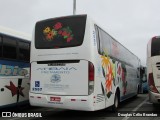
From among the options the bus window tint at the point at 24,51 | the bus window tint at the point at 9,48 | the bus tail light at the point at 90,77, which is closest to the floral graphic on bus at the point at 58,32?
the bus tail light at the point at 90,77

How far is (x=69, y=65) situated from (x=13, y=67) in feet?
9.67

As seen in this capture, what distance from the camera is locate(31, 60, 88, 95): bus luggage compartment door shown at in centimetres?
983

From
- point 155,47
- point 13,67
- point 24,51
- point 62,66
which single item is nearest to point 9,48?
point 13,67

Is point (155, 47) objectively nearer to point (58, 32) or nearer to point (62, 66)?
point (58, 32)

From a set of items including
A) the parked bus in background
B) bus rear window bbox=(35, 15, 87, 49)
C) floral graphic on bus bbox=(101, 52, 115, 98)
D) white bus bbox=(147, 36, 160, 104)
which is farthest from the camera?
white bus bbox=(147, 36, 160, 104)

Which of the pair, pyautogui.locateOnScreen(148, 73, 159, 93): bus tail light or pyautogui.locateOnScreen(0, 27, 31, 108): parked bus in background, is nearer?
pyautogui.locateOnScreen(0, 27, 31, 108): parked bus in background

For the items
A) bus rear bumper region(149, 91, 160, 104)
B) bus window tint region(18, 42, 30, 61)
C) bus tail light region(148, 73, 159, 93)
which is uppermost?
bus window tint region(18, 42, 30, 61)

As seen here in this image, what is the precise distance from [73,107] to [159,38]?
568 cm

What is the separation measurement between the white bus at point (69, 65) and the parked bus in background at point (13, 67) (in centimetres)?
124

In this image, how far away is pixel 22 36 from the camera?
1308cm

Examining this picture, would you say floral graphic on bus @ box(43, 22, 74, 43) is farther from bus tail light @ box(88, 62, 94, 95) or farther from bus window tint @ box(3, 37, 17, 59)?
bus window tint @ box(3, 37, 17, 59)

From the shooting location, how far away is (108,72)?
38.9 feet

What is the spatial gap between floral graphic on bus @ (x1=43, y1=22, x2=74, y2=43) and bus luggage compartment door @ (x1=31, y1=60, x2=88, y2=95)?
843 mm

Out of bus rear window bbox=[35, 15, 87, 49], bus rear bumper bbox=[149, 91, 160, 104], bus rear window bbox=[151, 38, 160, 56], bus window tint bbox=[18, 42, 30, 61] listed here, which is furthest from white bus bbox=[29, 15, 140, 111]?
bus rear window bbox=[151, 38, 160, 56]
